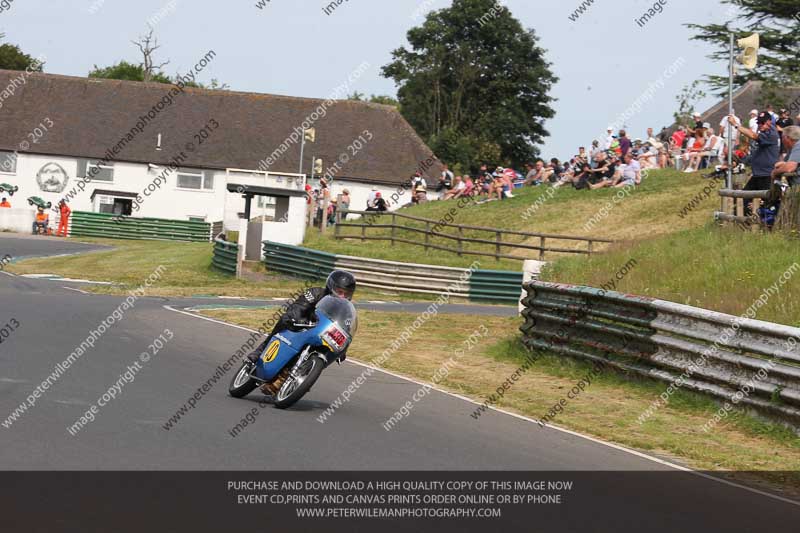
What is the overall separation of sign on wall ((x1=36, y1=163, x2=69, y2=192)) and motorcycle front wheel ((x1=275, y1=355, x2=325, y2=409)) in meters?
56.5

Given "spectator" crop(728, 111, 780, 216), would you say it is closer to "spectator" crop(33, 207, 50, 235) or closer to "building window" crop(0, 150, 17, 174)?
"spectator" crop(33, 207, 50, 235)

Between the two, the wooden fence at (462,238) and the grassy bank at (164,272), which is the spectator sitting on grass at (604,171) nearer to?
the wooden fence at (462,238)

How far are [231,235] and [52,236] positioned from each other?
61.9 feet

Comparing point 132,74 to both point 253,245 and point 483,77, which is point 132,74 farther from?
point 253,245

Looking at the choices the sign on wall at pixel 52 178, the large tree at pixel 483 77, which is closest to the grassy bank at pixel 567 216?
the sign on wall at pixel 52 178

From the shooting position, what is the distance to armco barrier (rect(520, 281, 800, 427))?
1226cm

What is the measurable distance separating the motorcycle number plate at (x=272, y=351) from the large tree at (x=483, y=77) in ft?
226

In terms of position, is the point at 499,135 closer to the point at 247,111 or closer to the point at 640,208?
the point at 247,111

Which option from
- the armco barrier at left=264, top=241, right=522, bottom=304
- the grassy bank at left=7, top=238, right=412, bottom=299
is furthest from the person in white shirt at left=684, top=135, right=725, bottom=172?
the grassy bank at left=7, top=238, right=412, bottom=299

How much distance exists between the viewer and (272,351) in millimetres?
11648

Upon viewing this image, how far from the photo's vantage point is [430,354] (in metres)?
18.5

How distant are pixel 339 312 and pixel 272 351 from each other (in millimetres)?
859

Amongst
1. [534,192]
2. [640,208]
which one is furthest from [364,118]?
[640,208]

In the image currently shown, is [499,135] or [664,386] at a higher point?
[499,135]
